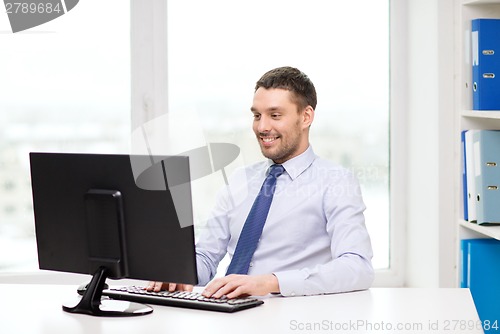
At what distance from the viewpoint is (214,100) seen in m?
3.58

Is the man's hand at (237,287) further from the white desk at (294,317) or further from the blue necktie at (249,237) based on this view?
the blue necktie at (249,237)

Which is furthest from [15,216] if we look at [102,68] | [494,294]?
[494,294]

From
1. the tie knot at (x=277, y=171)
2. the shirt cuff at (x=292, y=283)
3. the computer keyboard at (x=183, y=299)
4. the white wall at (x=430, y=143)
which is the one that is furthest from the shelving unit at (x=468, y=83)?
the computer keyboard at (x=183, y=299)

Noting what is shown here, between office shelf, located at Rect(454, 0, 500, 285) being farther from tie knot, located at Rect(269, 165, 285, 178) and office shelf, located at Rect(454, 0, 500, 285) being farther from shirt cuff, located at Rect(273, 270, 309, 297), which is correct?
shirt cuff, located at Rect(273, 270, 309, 297)

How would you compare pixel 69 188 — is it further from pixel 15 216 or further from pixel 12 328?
pixel 15 216

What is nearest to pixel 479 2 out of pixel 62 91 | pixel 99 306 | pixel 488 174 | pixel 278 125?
pixel 488 174

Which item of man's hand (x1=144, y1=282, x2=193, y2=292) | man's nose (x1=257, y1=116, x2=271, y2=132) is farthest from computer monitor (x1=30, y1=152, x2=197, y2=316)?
man's nose (x1=257, y1=116, x2=271, y2=132)

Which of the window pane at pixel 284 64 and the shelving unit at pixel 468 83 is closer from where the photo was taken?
the shelving unit at pixel 468 83

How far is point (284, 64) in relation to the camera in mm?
3604

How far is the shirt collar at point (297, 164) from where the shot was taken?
2.38 metres

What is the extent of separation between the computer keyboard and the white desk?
0.06ft

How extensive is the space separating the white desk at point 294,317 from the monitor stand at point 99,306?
0.07 feet

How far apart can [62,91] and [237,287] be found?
1.89 m

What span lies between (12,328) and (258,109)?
1.03m
